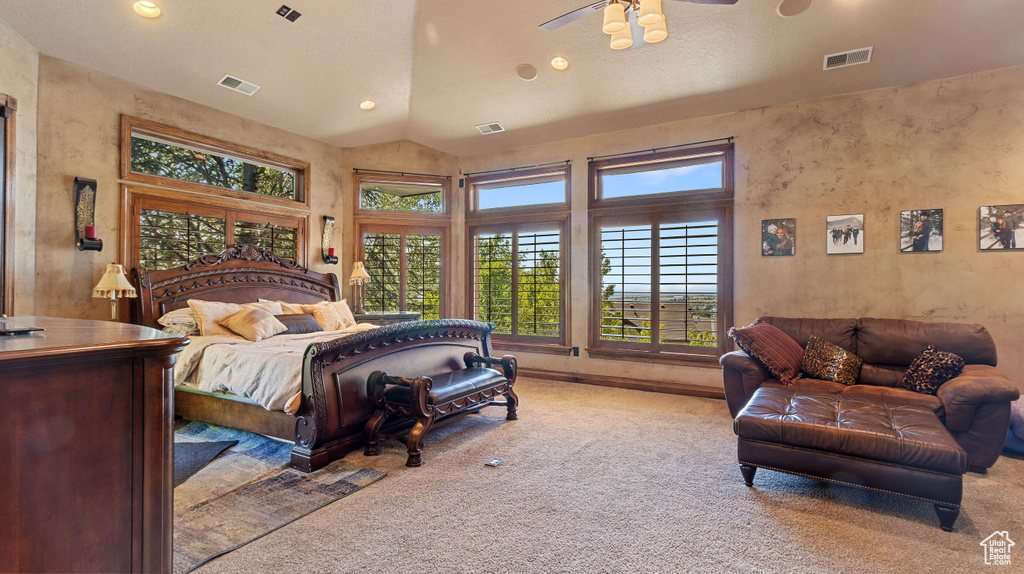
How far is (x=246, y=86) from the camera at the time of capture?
4.78 m

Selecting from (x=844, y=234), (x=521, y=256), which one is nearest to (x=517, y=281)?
(x=521, y=256)

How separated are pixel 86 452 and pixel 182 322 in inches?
142

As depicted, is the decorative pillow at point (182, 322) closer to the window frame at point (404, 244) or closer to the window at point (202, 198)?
the window at point (202, 198)

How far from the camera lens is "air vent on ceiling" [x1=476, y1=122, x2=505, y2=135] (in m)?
5.91

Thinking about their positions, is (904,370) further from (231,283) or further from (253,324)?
(231,283)

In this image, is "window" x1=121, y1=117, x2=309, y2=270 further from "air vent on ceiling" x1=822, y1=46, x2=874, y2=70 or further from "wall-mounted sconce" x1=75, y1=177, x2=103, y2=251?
"air vent on ceiling" x1=822, y1=46, x2=874, y2=70

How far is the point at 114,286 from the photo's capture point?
396cm

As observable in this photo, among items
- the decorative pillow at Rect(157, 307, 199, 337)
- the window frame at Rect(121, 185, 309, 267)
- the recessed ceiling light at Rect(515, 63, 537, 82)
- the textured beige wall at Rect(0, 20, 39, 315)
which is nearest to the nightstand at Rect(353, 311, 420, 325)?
the window frame at Rect(121, 185, 309, 267)

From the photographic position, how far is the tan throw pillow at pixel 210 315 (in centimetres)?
434

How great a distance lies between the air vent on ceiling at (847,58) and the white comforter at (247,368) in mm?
4793

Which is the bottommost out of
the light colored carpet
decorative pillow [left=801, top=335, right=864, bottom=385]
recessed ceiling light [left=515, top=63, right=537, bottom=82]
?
the light colored carpet

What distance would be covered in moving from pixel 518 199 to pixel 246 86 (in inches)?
132

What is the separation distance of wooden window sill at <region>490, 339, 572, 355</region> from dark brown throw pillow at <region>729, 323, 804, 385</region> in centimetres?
244

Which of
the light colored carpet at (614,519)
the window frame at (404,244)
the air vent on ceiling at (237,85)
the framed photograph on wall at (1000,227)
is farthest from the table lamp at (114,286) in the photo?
the framed photograph on wall at (1000,227)
